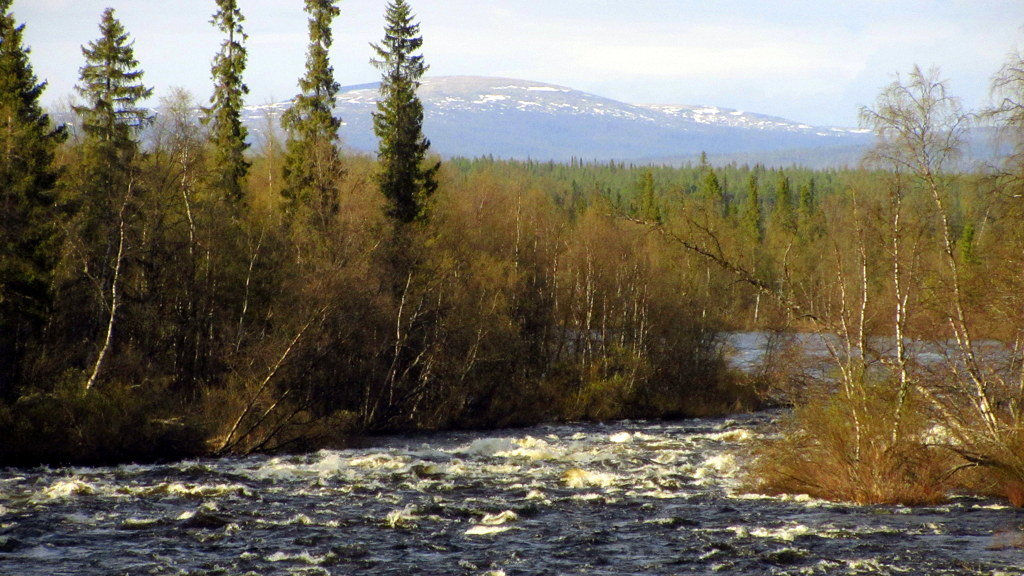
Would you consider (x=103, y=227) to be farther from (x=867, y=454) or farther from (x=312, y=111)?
(x=867, y=454)

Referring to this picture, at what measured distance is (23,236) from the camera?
26938mm

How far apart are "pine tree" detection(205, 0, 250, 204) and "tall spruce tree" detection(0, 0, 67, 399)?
1482 cm

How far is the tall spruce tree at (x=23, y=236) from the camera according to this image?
1054 inches

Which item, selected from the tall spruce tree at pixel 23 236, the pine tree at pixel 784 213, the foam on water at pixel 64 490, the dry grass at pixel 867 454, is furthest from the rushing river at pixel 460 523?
the pine tree at pixel 784 213

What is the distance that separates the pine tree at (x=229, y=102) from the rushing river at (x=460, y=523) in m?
23.4

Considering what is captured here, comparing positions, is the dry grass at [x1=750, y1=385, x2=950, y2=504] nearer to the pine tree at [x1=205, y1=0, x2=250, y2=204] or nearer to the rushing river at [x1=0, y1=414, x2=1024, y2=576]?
the rushing river at [x1=0, y1=414, x2=1024, y2=576]

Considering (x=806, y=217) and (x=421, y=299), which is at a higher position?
(x=806, y=217)

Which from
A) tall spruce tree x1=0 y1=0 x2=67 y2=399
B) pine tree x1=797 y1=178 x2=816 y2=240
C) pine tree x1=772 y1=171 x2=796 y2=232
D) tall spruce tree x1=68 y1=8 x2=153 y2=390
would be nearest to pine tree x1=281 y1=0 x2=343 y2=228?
tall spruce tree x1=68 y1=8 x2=153 y2=390

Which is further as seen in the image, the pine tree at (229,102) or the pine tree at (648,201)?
the pine tree at (648,201)

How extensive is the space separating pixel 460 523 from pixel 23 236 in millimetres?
17000

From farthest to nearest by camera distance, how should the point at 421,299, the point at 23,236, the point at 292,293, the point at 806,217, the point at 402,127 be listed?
1. the point at 806,217
2. the point at 402,127
3. the point at 421,299
4. the point at 292,293
5. the point at 23,236

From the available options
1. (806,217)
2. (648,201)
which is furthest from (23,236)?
(648,201)

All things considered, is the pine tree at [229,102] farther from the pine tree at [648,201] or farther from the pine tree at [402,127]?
the pine tree at [648,201]

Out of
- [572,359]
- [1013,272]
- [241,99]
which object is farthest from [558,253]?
[1013,272]
